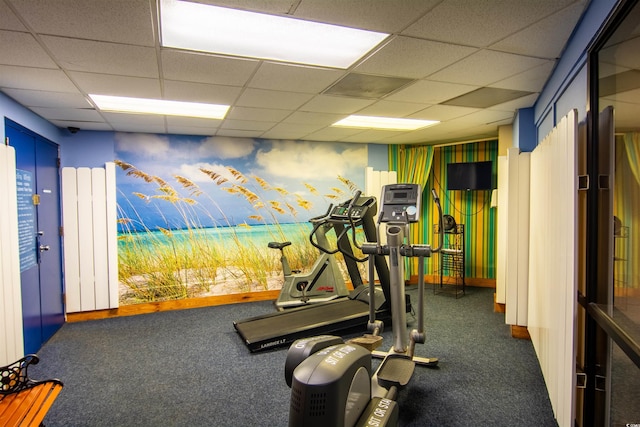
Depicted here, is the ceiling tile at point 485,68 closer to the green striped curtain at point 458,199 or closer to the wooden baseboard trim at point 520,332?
the wooden baseboard trim at point 520,332

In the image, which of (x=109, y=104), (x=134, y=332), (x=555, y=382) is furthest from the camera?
(x=134, y=332)

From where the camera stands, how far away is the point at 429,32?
219 centimetres

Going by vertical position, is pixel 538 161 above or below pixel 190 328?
above

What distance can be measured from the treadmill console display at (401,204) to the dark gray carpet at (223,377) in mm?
1388

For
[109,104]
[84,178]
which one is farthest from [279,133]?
[84,178]

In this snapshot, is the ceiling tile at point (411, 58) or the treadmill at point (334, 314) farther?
the treadmill at point (334, 314)

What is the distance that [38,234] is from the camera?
4020mm

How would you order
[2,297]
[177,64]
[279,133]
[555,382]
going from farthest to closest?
1. [279,133]
2. [2,297]
3. [177,64]
4. [555,382]

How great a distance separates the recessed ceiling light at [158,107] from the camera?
12.2ft

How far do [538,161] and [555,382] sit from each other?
1.70 metres

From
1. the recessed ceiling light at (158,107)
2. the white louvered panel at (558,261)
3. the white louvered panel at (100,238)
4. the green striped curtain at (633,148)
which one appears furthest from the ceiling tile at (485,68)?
the white louvered panel at (100,238)

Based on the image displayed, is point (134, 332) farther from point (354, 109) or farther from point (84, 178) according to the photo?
point (354, 109)

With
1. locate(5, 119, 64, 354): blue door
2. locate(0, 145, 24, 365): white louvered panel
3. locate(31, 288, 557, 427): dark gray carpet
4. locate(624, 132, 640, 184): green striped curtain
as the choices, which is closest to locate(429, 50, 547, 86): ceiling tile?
locate(624, 132, 640, 184): green striped curtain

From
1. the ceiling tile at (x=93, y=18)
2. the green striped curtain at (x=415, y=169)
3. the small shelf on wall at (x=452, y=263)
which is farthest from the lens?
the green striped curtain at (x=415, y=169)
